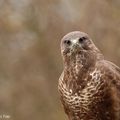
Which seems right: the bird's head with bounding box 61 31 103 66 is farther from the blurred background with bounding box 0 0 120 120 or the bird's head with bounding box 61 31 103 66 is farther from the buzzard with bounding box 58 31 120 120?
the blurred background with bounding box 0 0 120 120

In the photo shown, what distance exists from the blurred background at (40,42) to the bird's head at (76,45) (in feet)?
24.5

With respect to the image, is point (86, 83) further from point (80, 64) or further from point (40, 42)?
point (40, 42)

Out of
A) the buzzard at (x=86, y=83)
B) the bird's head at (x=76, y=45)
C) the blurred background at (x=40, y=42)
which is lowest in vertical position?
the buzzard at (x=86, y=83)

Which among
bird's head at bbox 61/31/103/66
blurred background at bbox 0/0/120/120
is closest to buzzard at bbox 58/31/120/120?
bird's head at bbox 61/31/103/66

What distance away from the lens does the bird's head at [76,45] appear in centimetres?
991

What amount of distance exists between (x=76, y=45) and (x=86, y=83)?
14.9 inches

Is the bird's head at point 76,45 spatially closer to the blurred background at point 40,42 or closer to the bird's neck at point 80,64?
the bird's neck at point 80,64

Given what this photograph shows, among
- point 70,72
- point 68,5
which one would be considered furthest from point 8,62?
point 70,72

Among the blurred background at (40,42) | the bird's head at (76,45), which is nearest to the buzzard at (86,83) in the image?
the bird's head at (76,45)

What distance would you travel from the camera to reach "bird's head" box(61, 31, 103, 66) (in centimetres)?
991

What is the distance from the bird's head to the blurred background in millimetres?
7481

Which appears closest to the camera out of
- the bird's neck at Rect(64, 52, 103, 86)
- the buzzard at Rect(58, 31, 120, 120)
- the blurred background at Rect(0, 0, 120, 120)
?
the buzzard at Rect(58, 31, 120, 120)

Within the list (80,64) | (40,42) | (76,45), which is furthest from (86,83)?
(40,42)

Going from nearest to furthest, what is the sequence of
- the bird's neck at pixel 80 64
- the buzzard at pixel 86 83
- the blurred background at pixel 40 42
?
1. the buzzard at pixel 86 83
2. the bird's neck at pixel 80 64
3. the blurred background at pixel 40 42
